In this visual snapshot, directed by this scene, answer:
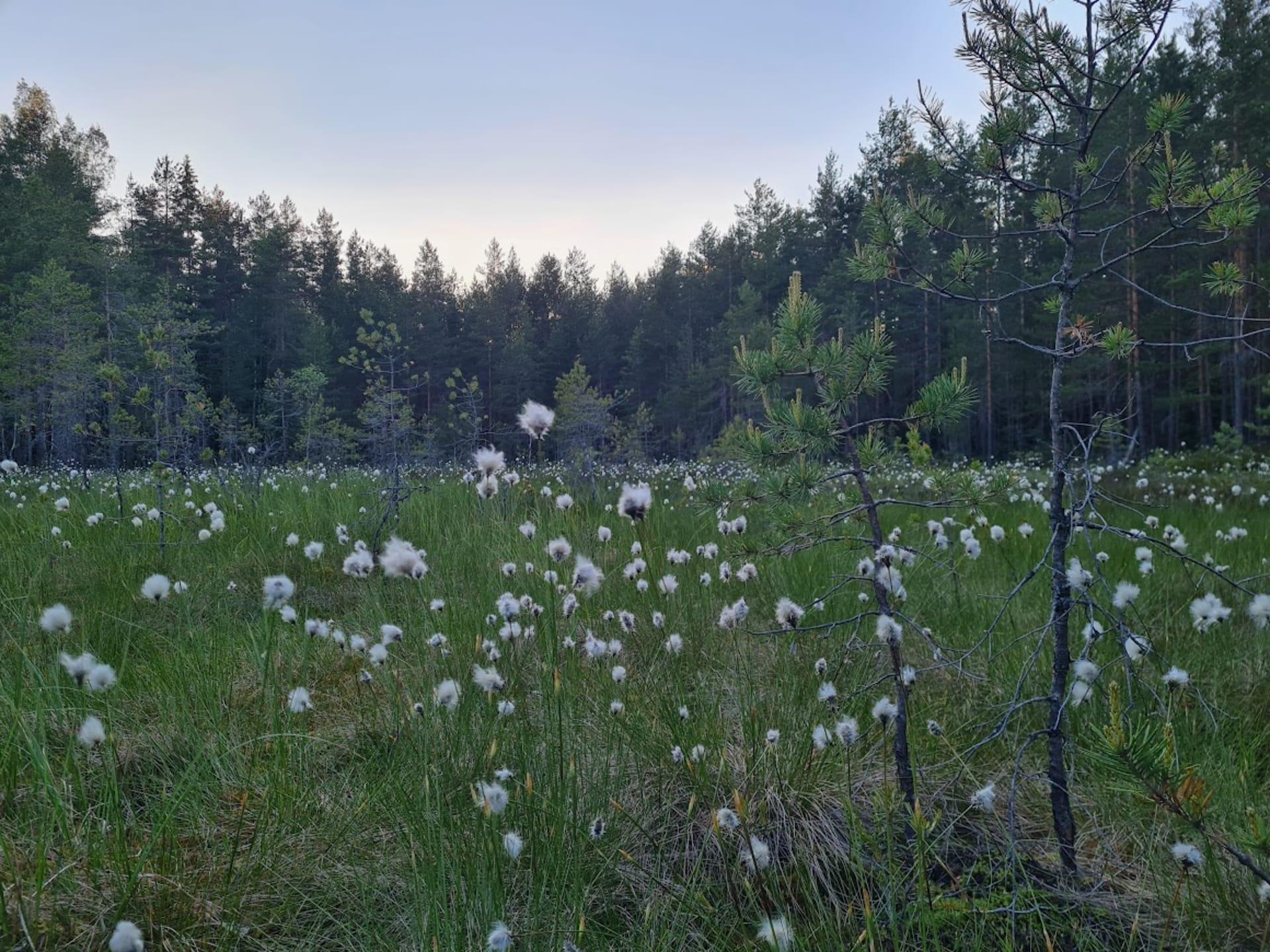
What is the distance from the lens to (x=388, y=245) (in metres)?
63.8

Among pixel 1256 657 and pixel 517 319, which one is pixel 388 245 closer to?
pixel 517 319

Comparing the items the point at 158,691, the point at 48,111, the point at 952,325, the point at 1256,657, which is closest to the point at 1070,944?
the point at 1256,657

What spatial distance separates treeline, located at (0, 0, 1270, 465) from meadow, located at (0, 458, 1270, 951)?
4.80ft

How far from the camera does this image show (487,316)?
185ft

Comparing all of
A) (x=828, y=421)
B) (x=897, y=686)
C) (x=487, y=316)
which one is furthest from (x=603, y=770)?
(x=487, y=316)

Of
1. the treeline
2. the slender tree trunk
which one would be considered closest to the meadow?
the slender tree trunk

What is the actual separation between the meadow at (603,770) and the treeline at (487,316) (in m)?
1.46

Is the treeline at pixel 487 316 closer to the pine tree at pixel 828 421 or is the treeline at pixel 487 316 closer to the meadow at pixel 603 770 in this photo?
the pine tree at pixel 828 421

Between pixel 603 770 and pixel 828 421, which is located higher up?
pixel 828 421

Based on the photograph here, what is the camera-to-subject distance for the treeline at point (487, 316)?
10.8m

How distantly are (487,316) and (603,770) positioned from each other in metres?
57.6

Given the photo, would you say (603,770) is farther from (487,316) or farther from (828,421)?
(487,316)

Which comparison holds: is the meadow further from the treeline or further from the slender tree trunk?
the treeline

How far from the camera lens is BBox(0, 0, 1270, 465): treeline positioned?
1083 centimetres
